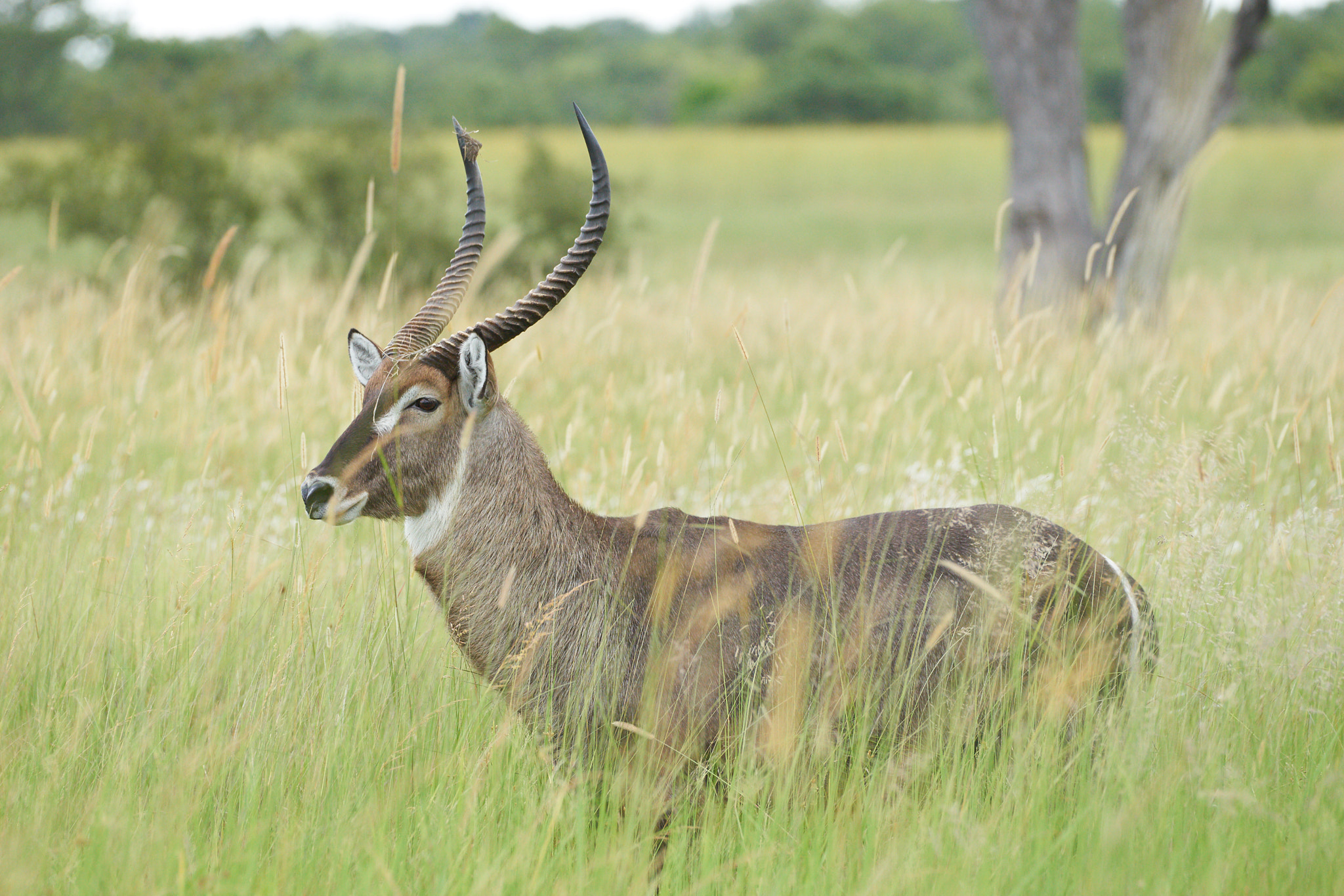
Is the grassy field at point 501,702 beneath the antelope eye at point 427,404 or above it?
beneath

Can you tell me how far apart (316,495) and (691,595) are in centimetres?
107

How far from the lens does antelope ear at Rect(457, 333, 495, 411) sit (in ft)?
10.3

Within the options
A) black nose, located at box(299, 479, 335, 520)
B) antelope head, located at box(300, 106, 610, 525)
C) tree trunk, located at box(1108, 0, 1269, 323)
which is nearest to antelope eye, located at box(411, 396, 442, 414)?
antelope head, located at box(300, 106, 610, 525)

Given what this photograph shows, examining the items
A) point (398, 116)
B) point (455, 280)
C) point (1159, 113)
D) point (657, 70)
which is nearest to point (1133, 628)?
point (455, 280)

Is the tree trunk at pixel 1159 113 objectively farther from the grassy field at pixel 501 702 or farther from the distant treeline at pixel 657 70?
the distant treeline at pixel 657 70

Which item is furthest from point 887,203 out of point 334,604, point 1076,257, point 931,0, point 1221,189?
point 931,0

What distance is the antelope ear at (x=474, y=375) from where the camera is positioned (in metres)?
3.14

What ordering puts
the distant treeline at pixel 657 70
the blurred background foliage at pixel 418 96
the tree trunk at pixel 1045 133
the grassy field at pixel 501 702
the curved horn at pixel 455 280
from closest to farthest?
1. the grassy field at pixel 501 702
2. the curved horn at pixel 455 280
3. the tree trunk at pixel 1045 133
4. the blurred background foliage at pixel 418 96
5. the distant treeline at pixel 657 70

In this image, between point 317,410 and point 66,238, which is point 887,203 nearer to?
point 66,238

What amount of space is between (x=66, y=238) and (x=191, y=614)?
10676 mm

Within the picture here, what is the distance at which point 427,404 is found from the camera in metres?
3.26

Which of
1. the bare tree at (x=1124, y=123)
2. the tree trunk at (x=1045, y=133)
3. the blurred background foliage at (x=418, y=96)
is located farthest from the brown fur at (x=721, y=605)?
the tree trunk at (x=1045, y=133)

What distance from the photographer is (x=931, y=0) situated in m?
87.8

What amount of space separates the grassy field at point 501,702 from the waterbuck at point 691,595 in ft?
0.57
